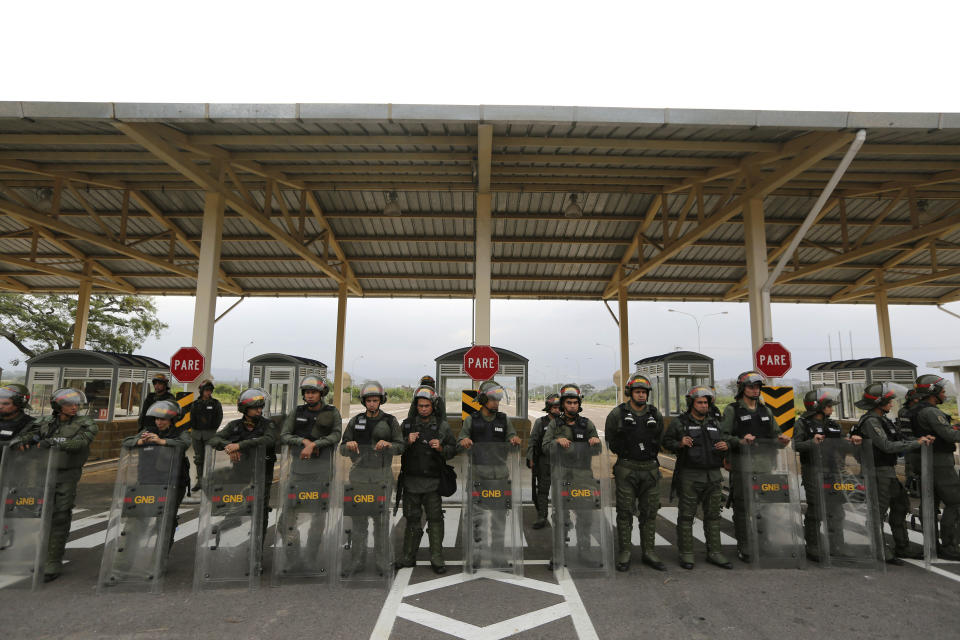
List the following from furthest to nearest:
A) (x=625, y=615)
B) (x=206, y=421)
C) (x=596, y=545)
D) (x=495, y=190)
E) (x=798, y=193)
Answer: (x=798, y=193) → (x=495, y=190) → (x=206, y=421) → (x=596, y=545) → (x=625, y=615)

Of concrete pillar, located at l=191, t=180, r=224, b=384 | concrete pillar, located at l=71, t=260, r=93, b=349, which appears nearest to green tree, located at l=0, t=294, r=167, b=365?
concrete pillar, located at l=71, t=260, r=93, b=349

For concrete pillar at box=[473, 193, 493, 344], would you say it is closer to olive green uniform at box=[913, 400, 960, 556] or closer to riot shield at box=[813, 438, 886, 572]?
riot shield at box=[813, 438, 886, 572]

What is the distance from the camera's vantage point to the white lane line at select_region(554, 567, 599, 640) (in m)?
3.55

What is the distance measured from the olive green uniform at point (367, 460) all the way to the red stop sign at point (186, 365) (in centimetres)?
485

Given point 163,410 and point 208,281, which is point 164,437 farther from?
point 208,281

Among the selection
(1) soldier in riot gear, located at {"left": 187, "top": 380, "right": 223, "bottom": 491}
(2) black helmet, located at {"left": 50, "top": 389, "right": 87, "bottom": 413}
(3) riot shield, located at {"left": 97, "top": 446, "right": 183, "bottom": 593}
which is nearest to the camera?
(3) riot shield, located at {"left": 97, "top": 446, "right": 183, "bottom": 593}

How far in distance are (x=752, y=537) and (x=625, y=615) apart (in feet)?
6.53

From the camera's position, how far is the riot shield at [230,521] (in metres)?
4.42

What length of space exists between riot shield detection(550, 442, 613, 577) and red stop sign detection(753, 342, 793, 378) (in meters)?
5.06

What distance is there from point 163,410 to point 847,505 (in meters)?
6.95

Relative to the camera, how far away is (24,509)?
4516 millimetres

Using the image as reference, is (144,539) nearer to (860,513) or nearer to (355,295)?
(860,513)

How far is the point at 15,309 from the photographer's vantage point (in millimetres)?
25938

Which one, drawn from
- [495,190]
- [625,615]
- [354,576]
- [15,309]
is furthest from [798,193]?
[15,309]
